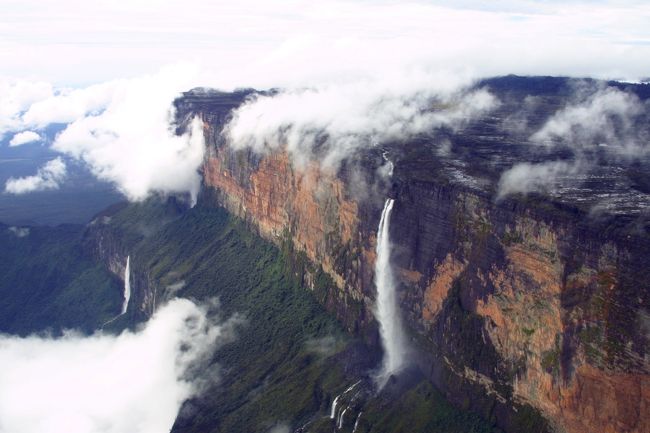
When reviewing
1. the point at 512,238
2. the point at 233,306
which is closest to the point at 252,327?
the point at 233,306

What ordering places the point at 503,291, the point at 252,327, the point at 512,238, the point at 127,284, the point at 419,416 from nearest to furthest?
1. the point at 512,238
2. the point at 503,291
3. the point at 419,416
4. the point at 252,327
5. the point at 127,284

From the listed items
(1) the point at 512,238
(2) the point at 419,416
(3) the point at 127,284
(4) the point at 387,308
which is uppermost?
(1) the point at 512,238

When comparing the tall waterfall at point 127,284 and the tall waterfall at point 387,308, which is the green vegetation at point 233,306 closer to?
the tall waterfall at point 127,284

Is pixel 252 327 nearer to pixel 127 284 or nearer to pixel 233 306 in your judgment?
pixel 233 306

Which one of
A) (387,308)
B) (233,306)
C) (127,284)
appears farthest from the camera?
(127,284)

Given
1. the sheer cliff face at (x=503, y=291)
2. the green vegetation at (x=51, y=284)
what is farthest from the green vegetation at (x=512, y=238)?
the green vegetation at (x=51, y=284)

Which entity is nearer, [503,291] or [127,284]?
[503,291]

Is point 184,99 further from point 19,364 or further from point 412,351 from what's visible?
point 412,351
